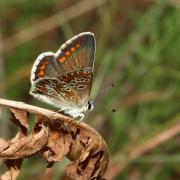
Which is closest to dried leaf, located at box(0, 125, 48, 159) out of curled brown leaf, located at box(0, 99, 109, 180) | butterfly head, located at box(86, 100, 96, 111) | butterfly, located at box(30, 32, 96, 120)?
curled brown leaf, located at box(0, 99, 109, 180)

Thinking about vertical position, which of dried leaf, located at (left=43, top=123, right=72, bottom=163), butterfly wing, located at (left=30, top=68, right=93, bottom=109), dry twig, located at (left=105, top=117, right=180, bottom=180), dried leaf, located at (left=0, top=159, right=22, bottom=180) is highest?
butterfly wing, located at (left=30, top=68, right=93, bottom=109)

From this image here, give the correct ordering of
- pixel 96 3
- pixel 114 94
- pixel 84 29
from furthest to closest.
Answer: pixel 84 29 → pixel 96 3 → pixel 114 94

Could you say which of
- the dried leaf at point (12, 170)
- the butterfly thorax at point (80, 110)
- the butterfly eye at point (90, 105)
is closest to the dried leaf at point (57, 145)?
the dried leaf at point (12, 170)

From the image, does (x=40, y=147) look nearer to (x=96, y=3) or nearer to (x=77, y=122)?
(x=77, y=122)

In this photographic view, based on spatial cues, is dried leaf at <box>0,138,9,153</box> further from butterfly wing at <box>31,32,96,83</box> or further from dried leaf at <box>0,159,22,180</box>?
butterfly wing at <box>31,32,96,83</box>

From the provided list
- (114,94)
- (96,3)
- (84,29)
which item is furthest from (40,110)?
(84,29)

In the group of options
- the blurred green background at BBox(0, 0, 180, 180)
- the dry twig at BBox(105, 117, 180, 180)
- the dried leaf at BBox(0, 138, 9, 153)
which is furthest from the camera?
the blurred green background at BBox(0, 0, 180, 180)

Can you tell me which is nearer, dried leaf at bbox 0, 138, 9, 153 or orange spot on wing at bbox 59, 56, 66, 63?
dried leaf at bbox 0, 138, 9, 153

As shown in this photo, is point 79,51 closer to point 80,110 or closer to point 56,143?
point 80,110
